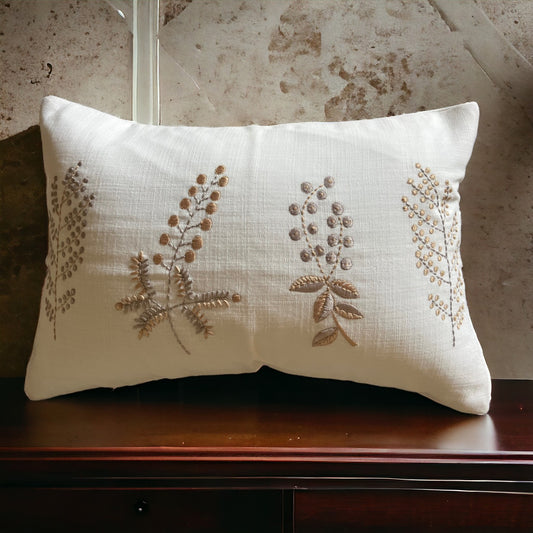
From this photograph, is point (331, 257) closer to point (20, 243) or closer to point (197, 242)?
Result: point (197, 242)

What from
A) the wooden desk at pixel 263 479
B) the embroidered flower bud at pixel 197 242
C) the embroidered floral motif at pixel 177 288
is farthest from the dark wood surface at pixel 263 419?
the embroidered flower bud at pixel 197 242

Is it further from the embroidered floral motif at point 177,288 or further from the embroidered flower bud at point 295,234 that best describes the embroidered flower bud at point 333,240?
the embroidered floral motif at point 177,288

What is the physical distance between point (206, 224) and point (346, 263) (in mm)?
187

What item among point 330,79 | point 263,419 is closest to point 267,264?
point 263,419

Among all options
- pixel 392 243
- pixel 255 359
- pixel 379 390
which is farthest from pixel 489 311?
pixel 255 359

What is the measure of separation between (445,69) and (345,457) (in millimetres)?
692

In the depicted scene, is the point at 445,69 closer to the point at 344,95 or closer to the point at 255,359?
the point at 344,95

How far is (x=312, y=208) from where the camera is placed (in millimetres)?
718

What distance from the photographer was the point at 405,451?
635mm

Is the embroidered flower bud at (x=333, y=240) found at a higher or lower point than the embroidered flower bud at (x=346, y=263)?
higher

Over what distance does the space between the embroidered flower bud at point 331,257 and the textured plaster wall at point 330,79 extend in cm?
37

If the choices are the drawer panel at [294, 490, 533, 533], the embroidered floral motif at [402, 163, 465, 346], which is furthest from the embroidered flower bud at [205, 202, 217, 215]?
the drawer panel at [294, 490, 533, 533]

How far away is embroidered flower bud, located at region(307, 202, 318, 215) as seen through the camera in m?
0.72

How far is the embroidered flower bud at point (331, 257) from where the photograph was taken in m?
0.71
